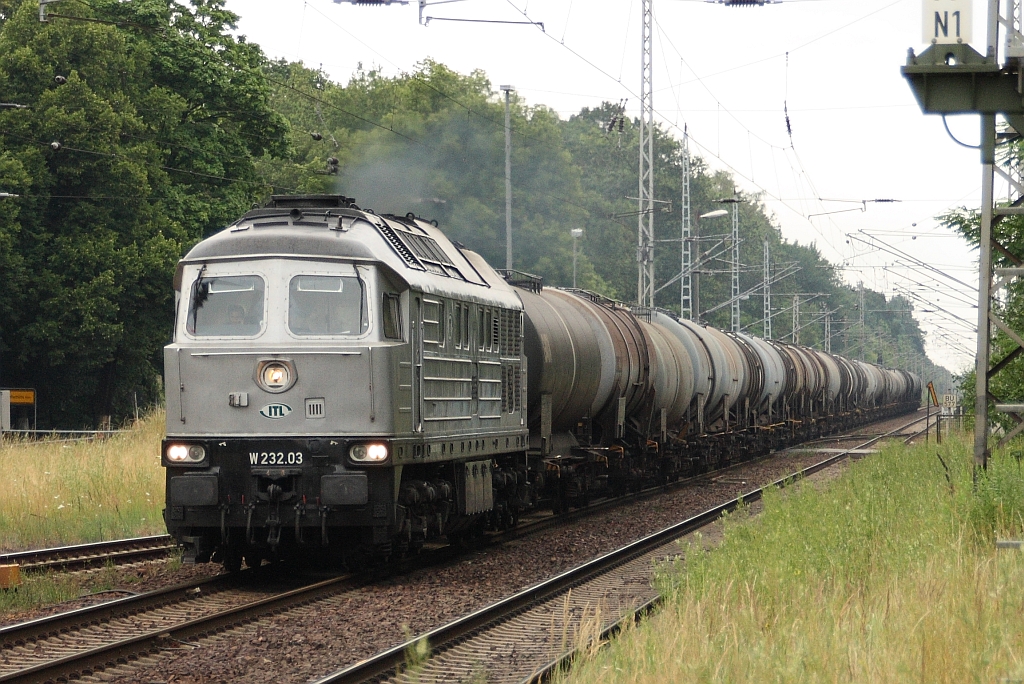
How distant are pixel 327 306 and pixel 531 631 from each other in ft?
12.4

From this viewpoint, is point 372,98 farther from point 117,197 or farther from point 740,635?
point 740,635

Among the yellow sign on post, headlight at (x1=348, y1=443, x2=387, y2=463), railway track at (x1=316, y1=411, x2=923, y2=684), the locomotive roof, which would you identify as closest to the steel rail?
headlight at (x1=348, y1=443, x2=387, y2=463)

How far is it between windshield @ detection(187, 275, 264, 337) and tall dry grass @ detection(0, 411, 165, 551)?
4.95 m

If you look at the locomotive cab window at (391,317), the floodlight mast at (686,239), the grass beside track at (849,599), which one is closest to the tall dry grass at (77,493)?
the locomotive cab window at (391,317)

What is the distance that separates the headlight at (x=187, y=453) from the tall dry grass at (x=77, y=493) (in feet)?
14.5

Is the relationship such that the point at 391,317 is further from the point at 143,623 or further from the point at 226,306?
the point at 143,623

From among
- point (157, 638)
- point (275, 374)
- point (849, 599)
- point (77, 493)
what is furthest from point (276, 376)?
point (77, 493)

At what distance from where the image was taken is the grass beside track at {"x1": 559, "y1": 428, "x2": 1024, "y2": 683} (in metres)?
6.59

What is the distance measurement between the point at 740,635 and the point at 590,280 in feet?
213

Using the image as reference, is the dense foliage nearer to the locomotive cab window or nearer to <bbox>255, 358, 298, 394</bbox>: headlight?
the locomotive cab window

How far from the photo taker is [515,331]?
1652 cm

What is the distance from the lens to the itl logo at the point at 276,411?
40.0 ft

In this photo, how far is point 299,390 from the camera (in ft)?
40.0

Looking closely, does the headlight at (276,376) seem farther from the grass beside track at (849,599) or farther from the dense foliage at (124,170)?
the dense foliage at (124,170)
